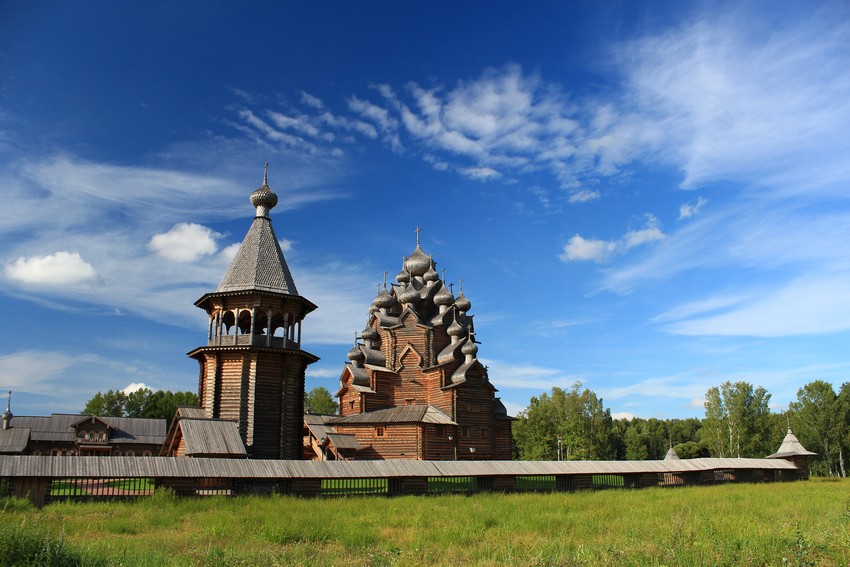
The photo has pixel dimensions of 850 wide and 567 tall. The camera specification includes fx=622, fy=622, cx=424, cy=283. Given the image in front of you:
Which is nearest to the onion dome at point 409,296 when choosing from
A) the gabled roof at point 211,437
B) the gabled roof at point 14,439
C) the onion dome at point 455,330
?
the onion dome at point 455,330

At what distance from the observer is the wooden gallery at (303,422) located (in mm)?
18172

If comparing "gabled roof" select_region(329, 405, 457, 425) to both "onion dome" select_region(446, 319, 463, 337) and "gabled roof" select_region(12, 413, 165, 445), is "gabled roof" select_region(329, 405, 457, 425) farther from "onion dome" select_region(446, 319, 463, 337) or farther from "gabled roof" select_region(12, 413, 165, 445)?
"gabled roof" select_region(12, 413, 165, 445)

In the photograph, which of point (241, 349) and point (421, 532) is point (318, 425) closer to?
point (241, 349)

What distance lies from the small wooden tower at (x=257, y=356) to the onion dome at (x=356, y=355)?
13.0 meters

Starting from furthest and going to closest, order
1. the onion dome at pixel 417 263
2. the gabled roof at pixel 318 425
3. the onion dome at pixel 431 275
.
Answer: the onion dome at pixel 417 263 → the onion dome at pixel 431 275 → the gabled roof at pixel 318 425

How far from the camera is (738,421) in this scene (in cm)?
4906

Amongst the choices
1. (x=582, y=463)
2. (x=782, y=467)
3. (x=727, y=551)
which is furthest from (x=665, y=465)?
(x=727, y=551)

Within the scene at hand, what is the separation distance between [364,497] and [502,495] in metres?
4.62

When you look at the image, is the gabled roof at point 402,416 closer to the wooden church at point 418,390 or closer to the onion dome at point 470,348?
the wooden church at point 418,390

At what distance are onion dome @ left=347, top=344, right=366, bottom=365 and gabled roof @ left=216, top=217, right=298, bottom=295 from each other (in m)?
13.6

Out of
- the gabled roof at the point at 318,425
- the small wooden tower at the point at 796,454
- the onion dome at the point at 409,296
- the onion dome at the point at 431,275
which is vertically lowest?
the small wooden tower at the point at 796,454

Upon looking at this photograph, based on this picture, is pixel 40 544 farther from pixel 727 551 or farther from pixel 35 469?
pixel 727 551

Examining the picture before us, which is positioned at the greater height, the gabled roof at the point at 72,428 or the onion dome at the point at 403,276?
the onion dome at the point at 403,276

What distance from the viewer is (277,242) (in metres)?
26.4
